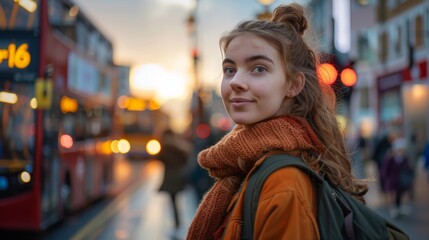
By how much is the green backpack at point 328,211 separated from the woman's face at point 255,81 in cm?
22

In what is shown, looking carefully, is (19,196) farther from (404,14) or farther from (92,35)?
(404,14)

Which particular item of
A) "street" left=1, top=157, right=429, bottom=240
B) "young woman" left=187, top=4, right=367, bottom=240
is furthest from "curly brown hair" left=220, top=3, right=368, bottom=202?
"street" left=1, top=157, right=429, bottom=240

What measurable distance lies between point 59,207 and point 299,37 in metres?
9.81

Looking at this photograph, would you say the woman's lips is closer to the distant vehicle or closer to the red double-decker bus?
the red double-decker bus

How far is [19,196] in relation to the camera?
385 inches

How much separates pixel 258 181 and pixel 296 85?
47cm

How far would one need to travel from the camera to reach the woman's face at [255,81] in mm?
2061

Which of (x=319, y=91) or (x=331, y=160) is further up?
(x=319, y=91)

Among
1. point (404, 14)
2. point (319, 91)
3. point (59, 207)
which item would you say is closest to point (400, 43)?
point (404, 14)

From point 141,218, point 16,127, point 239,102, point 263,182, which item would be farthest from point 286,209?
point 141,218

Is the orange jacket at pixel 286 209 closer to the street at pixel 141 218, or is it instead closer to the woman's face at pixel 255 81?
the woman's face at pixel 255 81

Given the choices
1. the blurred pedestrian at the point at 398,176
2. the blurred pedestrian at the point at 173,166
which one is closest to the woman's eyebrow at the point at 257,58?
the blurred pedestrian at the point at 173,166

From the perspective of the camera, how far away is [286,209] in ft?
5.71

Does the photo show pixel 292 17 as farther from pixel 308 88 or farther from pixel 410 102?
pixel 410 102
